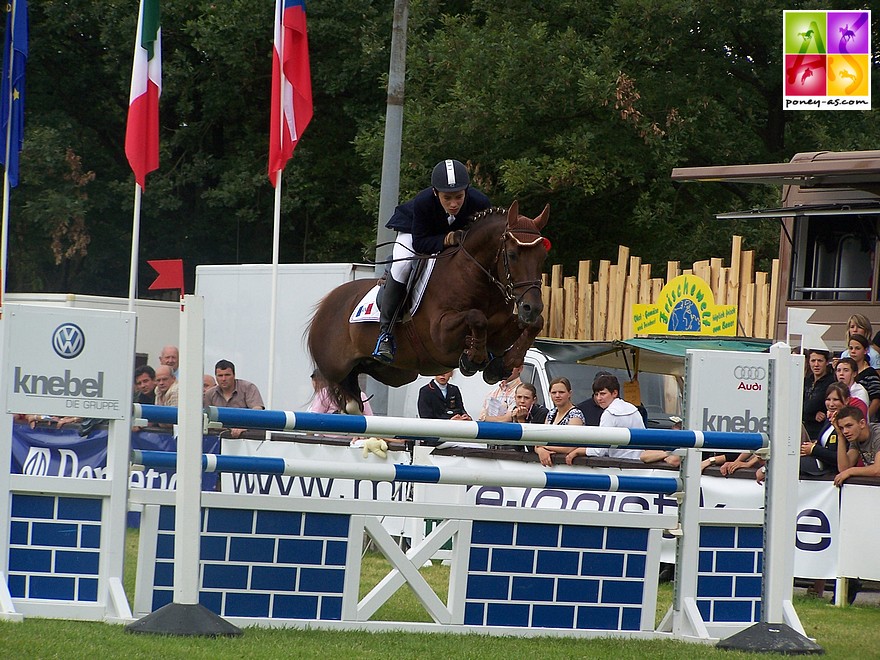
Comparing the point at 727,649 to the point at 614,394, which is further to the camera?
the point at 614,394

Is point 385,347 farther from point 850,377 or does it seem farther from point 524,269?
point 850,377

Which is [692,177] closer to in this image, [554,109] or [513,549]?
[554,109]

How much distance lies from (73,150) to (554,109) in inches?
418

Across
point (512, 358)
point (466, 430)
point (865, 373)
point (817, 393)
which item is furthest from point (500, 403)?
point (466, 430)

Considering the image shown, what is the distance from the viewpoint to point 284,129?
545 inches

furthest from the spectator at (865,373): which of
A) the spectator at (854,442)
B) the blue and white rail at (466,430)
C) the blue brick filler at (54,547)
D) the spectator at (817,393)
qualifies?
the blue brick filler at (54,547)

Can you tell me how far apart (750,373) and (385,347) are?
2.70 m

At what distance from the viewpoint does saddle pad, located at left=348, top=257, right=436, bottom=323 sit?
8.03m

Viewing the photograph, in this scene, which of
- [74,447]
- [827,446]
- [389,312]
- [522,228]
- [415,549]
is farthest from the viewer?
[74,447]

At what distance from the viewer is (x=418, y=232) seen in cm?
795

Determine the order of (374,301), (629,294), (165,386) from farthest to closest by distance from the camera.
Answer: (629,294)
(165,386)
(374,301)

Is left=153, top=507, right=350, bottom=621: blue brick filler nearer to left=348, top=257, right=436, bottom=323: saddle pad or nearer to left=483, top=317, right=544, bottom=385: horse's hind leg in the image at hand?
left=483, top=317, right=544, bottom=385: horse's hind leg

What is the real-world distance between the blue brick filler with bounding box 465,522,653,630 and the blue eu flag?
12455mm

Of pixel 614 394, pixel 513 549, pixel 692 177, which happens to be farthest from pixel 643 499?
pixel 692 177
